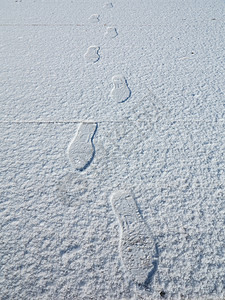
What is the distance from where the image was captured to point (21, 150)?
3.28 feet

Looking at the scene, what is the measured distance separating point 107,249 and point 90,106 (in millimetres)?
679

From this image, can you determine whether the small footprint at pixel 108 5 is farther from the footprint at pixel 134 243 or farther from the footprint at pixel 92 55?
the footprint at pixel 134 243

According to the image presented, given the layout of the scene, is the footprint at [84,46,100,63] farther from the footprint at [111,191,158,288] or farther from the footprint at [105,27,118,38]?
the footprint at [111,191,158,288]

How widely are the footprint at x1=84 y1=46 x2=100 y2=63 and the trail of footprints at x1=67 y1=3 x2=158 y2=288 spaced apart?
2.03 feet

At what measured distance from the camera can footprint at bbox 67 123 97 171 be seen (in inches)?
37.3

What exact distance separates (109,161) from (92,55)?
910 mm

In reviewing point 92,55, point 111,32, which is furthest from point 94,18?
point 92,55

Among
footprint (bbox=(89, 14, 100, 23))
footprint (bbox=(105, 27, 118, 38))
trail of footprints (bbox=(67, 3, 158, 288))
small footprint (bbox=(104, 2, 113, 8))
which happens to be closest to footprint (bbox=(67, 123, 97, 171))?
trail of footprints (bbox=(67, 3, 158, 288))

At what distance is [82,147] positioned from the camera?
1006 millimetres

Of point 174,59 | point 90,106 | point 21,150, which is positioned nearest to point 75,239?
point 21,150

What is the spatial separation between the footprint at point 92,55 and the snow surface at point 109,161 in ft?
0.05

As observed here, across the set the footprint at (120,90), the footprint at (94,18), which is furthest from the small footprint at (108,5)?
the footprint at (120,90)

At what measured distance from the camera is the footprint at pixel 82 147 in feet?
3.11

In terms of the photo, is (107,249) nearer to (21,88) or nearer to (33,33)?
(21,88)
